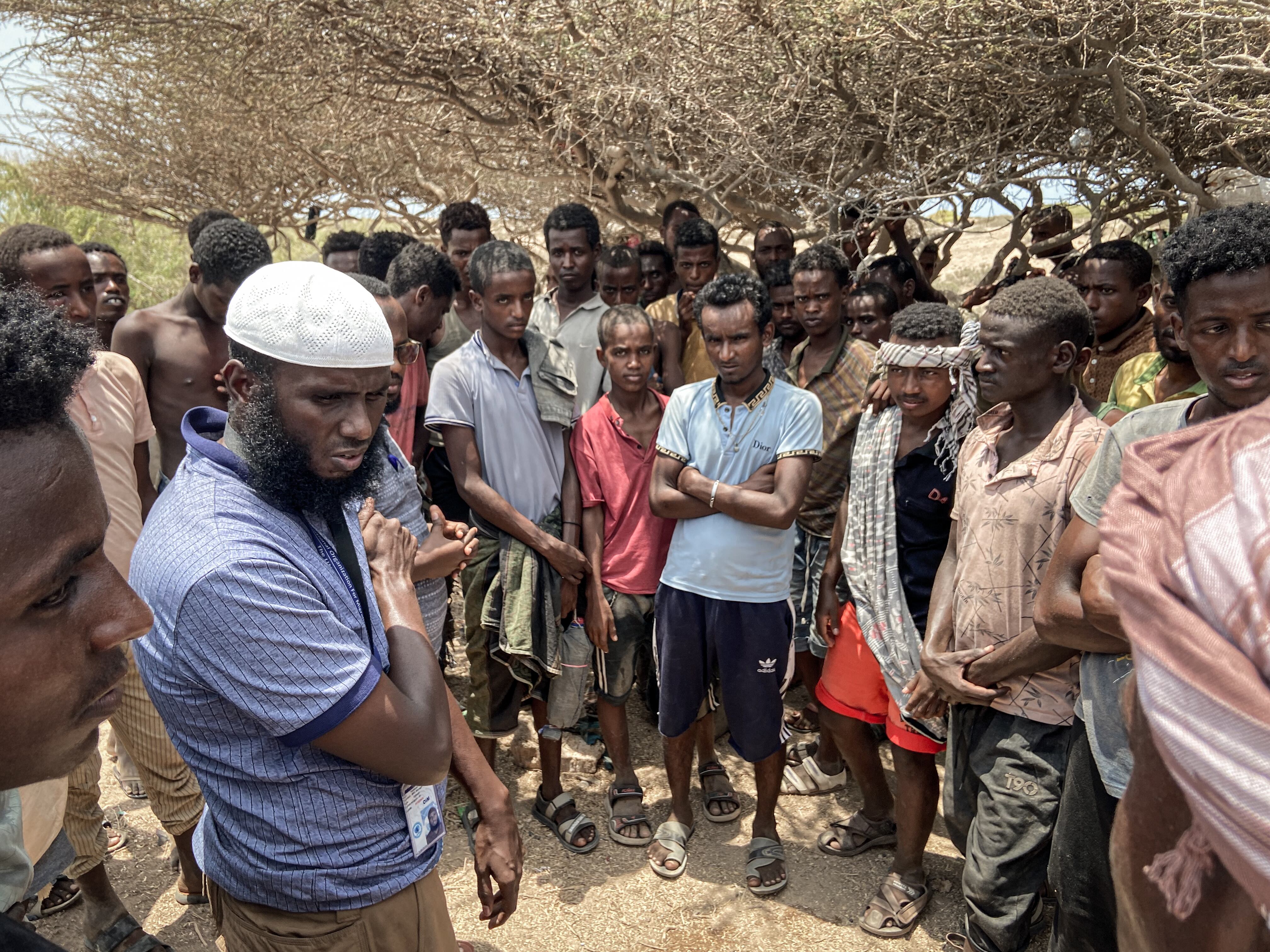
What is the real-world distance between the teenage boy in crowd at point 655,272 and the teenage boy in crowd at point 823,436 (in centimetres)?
149

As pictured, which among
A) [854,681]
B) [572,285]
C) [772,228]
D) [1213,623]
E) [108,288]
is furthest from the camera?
[772,228]

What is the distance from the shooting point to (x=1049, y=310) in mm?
2814

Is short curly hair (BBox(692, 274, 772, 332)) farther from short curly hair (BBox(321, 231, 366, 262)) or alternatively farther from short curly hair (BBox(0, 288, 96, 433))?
short curly hair (BBox(321, 231, 366, 262))

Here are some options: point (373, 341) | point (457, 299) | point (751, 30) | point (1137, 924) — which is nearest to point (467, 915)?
point (373, 341)

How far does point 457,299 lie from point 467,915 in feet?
10.8

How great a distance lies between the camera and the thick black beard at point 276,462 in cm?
173

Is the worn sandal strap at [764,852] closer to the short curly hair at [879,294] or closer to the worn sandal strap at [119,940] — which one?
the worn sandal strap at [119,940]

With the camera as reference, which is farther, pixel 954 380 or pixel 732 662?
pixel 732 662

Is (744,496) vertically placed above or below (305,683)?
below

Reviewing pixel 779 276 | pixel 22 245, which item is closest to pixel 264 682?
pixel 22 245

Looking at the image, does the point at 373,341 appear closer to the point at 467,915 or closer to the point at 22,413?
the point at 22,413

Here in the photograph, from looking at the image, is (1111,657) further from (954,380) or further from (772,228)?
(772,228)

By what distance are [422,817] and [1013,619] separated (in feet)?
6.05

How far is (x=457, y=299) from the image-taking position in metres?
5.26
